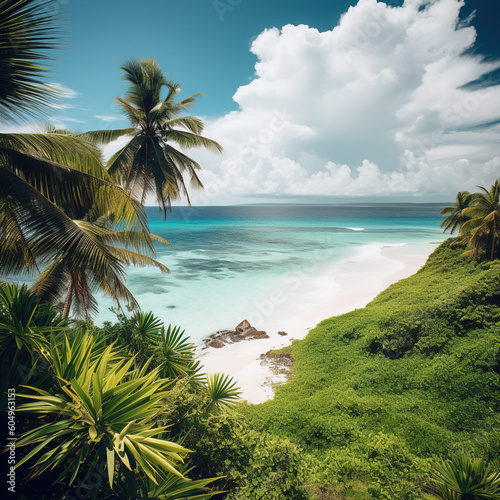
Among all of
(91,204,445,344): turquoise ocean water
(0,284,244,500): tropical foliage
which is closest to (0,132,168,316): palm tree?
(0,284,244,500): tropical foliage

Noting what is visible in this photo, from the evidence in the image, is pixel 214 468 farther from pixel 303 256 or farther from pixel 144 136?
pixel 303 256

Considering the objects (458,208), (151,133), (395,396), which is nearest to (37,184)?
(151,133)

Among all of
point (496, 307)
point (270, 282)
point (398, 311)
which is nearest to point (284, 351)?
point (398, 311)

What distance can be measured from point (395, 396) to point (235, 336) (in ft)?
30.4

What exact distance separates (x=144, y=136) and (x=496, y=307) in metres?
14.0

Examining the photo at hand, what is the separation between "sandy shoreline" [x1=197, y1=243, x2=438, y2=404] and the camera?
10.2 m

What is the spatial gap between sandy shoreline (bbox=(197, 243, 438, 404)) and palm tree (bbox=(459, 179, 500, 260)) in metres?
7.36

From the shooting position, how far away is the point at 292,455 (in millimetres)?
3883

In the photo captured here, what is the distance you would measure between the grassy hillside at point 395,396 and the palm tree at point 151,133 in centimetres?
874

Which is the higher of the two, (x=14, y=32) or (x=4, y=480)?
(x=14, y=32)

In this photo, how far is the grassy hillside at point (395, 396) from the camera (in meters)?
4.51

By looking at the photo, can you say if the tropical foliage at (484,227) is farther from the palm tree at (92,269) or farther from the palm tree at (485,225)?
the palm tree at (92,269)

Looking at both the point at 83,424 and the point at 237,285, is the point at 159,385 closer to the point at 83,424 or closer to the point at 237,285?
the point at 83,424

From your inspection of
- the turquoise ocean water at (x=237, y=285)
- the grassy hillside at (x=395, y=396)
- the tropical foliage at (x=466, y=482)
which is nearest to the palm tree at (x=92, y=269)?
the grassy hillside at (x=395, y=396)
